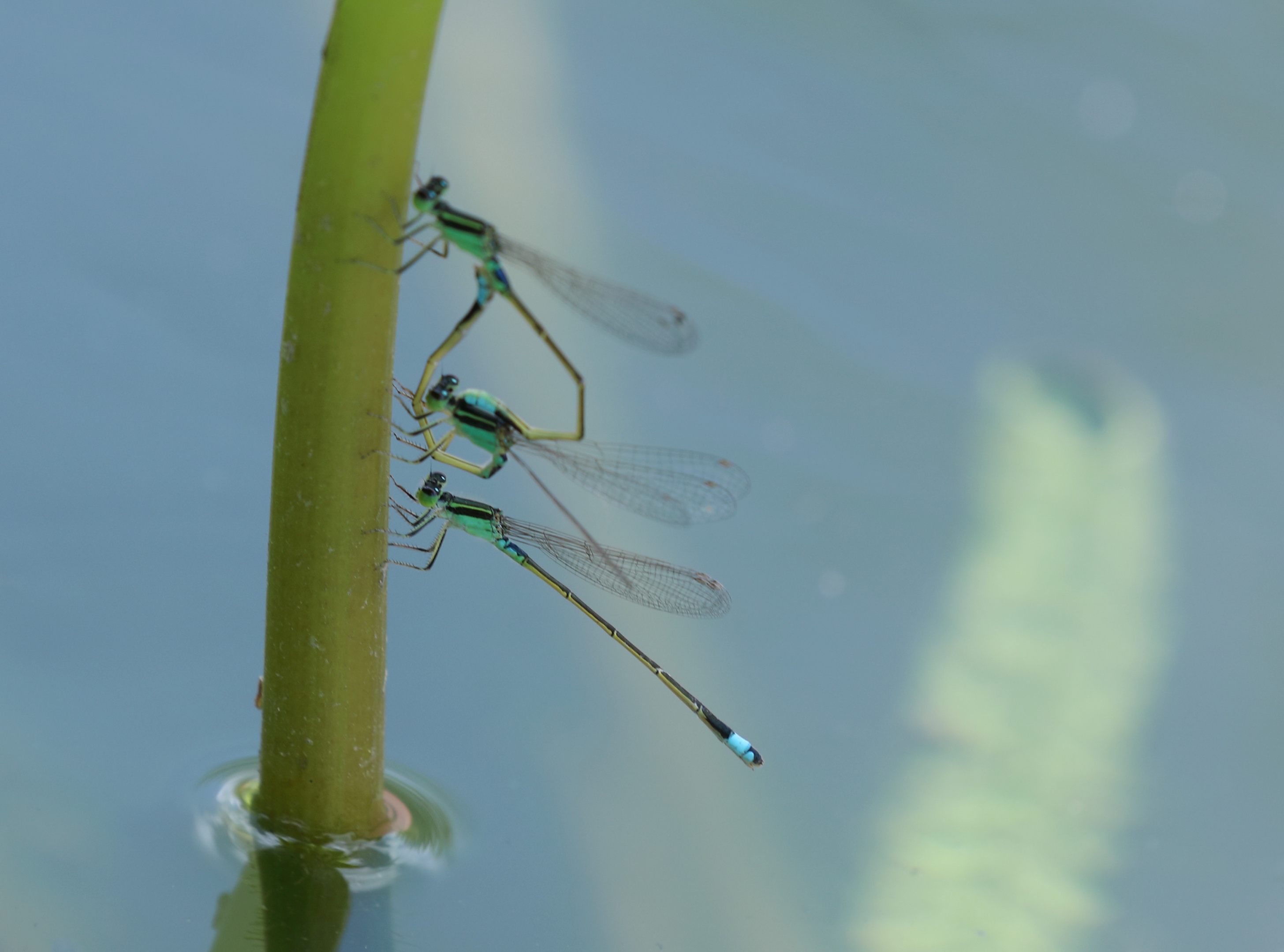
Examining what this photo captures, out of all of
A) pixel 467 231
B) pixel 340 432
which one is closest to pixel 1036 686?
pixel 467 231

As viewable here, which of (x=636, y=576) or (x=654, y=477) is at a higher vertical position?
(x=654, y=477)

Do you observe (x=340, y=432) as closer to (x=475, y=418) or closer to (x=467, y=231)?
(x=467, y=231)

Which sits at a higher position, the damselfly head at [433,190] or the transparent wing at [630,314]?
the transparent wing at [630,314]

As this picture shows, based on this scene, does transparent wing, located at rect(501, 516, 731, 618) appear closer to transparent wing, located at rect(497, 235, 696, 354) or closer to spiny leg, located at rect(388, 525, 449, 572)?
spiny leg, located at rect(388, 525, 449, 572)

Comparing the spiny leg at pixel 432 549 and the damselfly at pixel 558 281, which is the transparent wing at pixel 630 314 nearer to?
the damselfly at pixel 558 281

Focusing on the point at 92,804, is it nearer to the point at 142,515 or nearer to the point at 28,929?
the point at 28,929

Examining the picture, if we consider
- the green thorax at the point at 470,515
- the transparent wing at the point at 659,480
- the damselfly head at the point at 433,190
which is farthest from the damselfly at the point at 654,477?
the damselfly head at the point at 433,190
